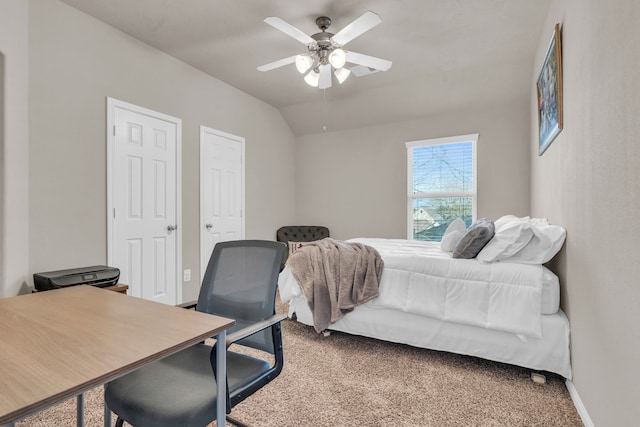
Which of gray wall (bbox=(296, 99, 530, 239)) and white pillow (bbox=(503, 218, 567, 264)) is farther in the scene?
gray wall (bbox=(296, 99, 530, 239))

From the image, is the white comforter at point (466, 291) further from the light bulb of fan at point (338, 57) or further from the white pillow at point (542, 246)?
the light bulb of fan at point (338, 57)

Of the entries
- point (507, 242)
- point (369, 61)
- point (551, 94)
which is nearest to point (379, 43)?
point (369, 61)

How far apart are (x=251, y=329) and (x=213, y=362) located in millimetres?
178

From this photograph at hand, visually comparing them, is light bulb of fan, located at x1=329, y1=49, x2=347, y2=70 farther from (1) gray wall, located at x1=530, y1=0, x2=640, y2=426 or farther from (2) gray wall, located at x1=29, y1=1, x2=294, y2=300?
(2) gray wall, located at x1=29, y1=1, x2=294, y2=300

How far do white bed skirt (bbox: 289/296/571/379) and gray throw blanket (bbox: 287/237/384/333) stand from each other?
0.14m

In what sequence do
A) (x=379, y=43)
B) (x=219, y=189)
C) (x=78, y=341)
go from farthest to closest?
1. (x=219, y=189)
2. (x=379, y=43)
3. (x=78, y=341)

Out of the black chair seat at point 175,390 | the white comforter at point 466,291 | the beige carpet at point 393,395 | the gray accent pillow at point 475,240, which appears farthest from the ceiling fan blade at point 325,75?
the black chair seat at point 175,390

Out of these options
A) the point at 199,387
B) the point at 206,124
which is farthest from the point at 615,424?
the point at 206,124

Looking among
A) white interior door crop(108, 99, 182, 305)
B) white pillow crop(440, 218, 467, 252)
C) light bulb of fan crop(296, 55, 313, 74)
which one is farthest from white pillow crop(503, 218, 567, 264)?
white interior door crop(108, 99, 182, 305)

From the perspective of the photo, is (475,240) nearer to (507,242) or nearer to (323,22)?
A: (507,242)

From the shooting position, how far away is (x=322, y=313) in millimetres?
2648

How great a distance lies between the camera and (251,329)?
1.26m

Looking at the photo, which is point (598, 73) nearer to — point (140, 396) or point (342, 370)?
point (342, 370)

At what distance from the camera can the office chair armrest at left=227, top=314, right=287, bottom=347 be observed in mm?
1170
